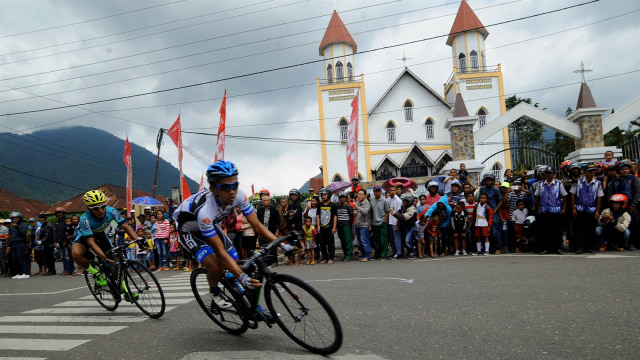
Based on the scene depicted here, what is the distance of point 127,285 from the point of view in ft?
20.2

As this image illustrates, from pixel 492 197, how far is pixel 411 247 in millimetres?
2489

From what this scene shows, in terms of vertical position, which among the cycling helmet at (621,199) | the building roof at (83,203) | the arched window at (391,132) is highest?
the arched window at (391,132)

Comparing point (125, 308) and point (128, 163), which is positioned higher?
point (128, 163)

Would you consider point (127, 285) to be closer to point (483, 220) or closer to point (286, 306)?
point (286, 306)

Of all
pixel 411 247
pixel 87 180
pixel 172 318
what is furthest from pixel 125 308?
pixel 87 180

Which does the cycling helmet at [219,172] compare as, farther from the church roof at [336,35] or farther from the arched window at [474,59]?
the arched window at [474,59]

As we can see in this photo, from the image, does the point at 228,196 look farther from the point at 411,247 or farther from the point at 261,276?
the point at 411,247

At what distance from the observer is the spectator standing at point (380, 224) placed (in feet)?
38.8

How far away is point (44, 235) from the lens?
50.5 feet

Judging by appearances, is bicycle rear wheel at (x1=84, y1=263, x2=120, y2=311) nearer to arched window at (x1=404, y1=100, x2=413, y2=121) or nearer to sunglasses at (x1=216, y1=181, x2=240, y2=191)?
sunglasses at (x1=216, y1=181, x2=240, y2=191)

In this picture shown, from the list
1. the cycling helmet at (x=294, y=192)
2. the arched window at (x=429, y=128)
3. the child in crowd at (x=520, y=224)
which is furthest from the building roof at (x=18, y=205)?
the child in crowd at (x=520, y=224)

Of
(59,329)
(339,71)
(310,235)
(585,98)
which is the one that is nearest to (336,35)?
(339,71)

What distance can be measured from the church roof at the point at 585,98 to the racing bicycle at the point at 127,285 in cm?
1982

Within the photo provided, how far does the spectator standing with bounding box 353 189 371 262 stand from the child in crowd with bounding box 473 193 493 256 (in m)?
2.78
